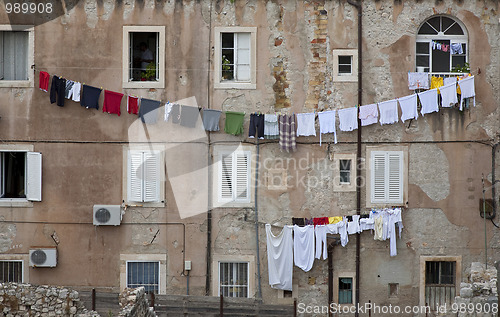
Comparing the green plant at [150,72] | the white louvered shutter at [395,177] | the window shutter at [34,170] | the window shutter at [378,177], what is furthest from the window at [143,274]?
the white louvered shutter at [395,177]

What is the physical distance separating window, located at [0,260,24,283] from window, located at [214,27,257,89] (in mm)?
7125

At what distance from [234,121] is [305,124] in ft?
6.13

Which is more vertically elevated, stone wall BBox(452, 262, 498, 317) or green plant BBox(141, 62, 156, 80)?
green plant BBox(141, 62, 156, 80)

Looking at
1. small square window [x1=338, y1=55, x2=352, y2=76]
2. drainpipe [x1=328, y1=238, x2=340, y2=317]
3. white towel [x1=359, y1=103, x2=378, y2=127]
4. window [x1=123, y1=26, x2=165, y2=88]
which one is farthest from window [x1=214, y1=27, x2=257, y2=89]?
drainpipe [x1=328, y1=238, x2=340, y2=317]

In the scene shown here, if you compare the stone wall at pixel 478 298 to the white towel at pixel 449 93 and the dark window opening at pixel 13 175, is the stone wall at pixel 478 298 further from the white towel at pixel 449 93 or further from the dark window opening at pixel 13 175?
the dark window opening at pixel 13 175

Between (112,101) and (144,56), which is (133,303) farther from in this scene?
(144,56)

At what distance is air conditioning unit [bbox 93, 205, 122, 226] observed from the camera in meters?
29.0

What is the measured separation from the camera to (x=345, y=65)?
95.6 ft

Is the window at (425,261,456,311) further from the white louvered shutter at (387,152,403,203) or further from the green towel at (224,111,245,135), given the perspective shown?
the green towel at (224,111,245,135)

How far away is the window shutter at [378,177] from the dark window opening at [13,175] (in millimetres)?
9334

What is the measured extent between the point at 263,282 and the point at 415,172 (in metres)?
4.98

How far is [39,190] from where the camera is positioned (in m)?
29.1

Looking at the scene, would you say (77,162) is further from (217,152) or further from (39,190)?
(217,152)

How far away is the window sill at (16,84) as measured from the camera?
95.3 feet
